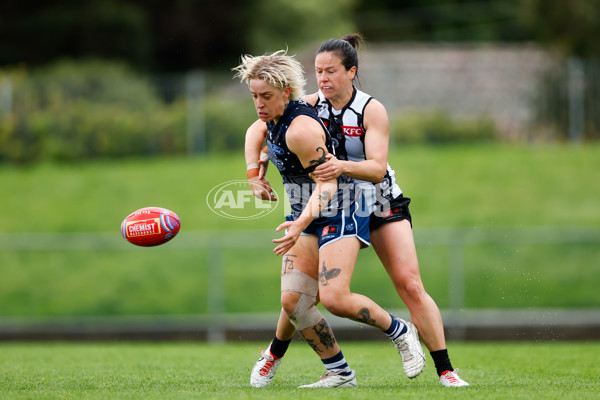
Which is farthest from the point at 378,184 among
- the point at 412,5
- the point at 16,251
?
the point at 412,5

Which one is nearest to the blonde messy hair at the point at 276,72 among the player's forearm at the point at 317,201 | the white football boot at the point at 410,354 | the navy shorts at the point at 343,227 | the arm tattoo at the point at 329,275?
the player's forearm at the point at 317,201

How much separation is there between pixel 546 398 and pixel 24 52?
24.7 metres

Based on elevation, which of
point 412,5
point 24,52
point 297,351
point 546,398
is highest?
point 412,5

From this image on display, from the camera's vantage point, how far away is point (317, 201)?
516 centimetres

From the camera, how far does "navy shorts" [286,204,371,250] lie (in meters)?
5.37

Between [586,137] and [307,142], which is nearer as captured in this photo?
[307,142]

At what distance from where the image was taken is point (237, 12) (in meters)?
27.6

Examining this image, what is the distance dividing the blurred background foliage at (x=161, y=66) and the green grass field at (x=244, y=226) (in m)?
0.69

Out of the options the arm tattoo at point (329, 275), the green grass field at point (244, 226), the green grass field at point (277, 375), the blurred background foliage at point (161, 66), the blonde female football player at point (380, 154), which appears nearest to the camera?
the green grass field at point (277, 375)

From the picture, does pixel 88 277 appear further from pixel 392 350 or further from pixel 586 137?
pixel 586 137

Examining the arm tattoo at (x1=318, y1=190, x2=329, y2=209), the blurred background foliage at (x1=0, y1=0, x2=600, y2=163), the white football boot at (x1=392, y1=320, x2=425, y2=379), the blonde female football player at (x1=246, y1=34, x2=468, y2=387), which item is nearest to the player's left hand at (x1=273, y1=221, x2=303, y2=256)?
the arm tattoo at (x1=318, y1=190, x2=329, y2=209)

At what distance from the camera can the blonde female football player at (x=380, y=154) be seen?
5438 mm

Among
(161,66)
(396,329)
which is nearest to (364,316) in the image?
(396,329)

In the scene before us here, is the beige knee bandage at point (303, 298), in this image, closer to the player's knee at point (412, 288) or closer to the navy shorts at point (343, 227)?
the navy shorts at point (343, 227)
